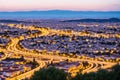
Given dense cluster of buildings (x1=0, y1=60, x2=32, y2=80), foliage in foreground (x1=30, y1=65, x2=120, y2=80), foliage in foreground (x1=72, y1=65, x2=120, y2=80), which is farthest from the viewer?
dense cluster of buildings (x1=0, y1=60, x2=32, y2=80)

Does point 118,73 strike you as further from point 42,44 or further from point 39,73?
point 42,44

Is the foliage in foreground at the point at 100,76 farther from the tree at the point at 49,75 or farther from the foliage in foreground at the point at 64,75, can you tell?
the tree at the point at 49,75

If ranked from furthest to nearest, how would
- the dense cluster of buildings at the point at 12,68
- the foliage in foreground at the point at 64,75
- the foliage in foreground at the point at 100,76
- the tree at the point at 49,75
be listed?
the dense cluster of buildings at the point at 12,68
the tree at the point at 49,75
the foliage in foreground at the point at 64,75
the foliage in foreground at the point at 100,76

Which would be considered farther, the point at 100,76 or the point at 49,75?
the point at 49,75

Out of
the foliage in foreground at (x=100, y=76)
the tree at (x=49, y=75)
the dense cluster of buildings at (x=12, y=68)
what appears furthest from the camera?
the dense cluster of buildings at (x=12, y=68)

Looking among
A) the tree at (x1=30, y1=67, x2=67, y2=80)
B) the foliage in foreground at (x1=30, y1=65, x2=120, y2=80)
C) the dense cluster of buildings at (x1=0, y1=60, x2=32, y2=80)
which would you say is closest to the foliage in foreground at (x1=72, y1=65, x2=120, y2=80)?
the foliage in foreground at (x1=30, y1=65, x2=120, y2=80)

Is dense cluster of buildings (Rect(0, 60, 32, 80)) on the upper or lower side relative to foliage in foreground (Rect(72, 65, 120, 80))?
lower

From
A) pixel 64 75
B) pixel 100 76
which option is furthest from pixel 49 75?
pixel 100 76

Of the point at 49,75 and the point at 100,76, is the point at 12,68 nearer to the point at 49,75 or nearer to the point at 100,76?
the point at 49,75

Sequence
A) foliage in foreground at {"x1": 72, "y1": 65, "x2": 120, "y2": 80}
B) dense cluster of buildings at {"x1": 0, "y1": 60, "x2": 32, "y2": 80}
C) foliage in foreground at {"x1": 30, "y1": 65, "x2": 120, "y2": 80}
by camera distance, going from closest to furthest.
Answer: foliage in foreground at {"x1": 72, "y1": 65, "x2": 120, "y2": 80}
foliage in foreground at {"x1": 30, "y1": 65, "x2": 120, "y2": 80}
dense cluster of buildings at {"x1": 0, "y1": 60, "x2": 32, "y2": 80}

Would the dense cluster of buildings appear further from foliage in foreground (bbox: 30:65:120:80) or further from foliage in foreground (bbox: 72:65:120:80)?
foliage in foreground (bbox: 72:65:120:80)

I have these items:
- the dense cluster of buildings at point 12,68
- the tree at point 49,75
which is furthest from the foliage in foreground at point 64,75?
the dense cluster of buildings at point 12,68

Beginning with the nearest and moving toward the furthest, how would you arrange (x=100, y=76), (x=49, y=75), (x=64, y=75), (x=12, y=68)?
(x=100, y=76) < (x=49, y=75) < (x=64, y=75) < (x=12, y=68)
